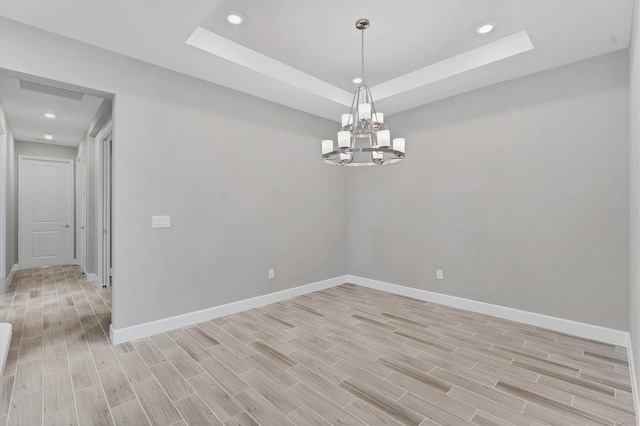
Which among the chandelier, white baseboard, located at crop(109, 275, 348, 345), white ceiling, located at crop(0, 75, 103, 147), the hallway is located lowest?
the hallway

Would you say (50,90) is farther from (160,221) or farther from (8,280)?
(8,280)

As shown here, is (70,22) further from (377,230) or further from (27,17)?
(377,230)

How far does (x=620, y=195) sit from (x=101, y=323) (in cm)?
539

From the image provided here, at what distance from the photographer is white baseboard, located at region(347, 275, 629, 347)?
2.81 m

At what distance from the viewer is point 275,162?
4121 millimetres

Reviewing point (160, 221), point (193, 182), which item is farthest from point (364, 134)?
point (160, 221)

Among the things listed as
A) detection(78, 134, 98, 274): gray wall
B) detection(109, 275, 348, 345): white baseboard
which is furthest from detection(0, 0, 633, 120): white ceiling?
detection(78, 134, 98, 274): gray wall

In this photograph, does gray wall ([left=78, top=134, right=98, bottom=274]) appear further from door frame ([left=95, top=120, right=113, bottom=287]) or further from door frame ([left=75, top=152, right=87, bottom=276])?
door frame ([left=95, top=120, right=113, bottom=287])

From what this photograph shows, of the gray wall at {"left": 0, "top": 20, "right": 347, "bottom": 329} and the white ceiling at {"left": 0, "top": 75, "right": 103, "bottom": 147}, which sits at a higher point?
the white ceiling at {"left": 0, "top": 75, "right": 103, "bottom": 147}

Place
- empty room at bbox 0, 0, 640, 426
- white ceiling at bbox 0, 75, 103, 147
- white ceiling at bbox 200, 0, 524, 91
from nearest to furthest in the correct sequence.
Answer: empty room at bbox 0, 0, 640, 426 → white ceiling at bbox 200, 0, 524, 91 → white ceiling at bbox 0, 75, 103, 147

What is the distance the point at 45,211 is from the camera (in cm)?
668

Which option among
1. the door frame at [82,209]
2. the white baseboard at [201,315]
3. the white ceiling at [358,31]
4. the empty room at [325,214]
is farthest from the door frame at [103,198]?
the white ceiling at [358,31]

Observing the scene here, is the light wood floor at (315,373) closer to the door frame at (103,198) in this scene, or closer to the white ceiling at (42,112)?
the door frame at (103,198)

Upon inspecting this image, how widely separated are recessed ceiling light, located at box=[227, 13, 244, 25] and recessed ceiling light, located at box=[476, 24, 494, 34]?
2.22m
